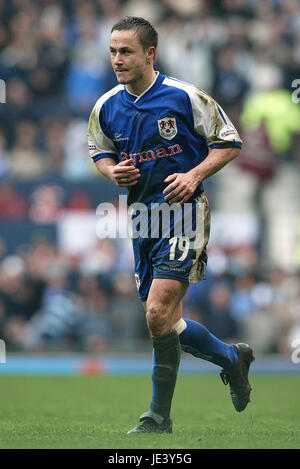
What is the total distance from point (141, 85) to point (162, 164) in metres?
0.53

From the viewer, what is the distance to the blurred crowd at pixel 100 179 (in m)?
14.1

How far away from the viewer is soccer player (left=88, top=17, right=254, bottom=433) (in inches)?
249

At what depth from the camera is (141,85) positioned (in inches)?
257

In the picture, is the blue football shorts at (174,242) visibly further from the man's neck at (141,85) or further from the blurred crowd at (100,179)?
the blurred crowd at (100,179)

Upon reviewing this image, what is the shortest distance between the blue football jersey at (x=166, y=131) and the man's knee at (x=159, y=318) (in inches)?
27.1

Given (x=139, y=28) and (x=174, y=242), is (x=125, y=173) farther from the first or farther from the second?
(x=139, y=28)

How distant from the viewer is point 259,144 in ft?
49.8
